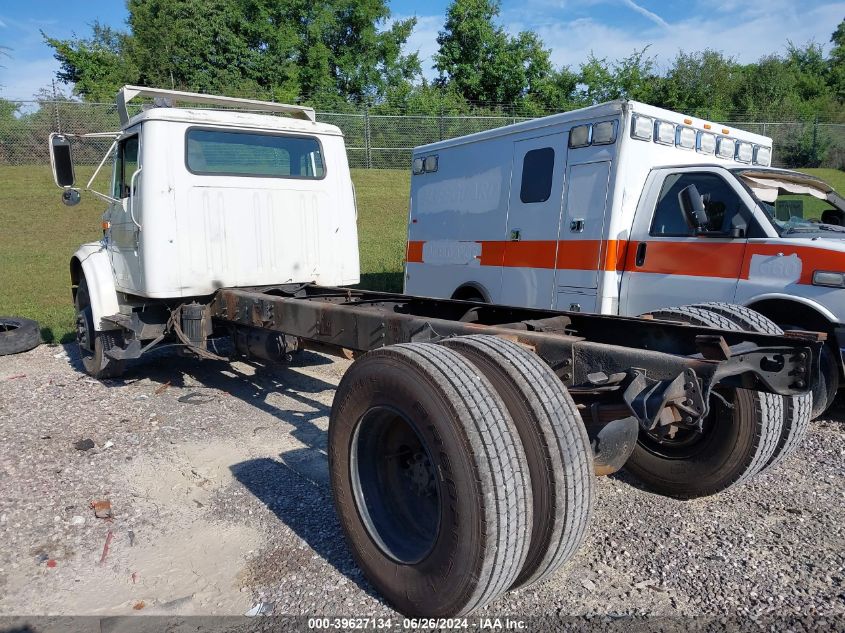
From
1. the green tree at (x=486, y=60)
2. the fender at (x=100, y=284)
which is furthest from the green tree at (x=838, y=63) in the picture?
the fender at (x=100, y=284)

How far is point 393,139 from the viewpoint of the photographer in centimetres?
2184

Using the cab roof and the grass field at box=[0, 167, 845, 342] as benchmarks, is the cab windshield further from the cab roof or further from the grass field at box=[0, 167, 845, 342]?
the grass field at box=[0, 167, 845, 342]

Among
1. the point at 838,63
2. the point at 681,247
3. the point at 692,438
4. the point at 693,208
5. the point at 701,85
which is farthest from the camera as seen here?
the point at 838,63

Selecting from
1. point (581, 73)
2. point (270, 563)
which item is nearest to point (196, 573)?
point (270, 563)

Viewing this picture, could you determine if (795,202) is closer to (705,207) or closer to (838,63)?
(705,207)

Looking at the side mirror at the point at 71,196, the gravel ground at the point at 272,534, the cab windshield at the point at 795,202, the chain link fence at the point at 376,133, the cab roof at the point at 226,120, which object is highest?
the chain link fence at the point at 376,133

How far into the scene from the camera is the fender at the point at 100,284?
20.5ft

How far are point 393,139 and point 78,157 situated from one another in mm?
10038

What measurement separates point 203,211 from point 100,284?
5.00 feet

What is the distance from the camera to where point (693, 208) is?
5.38 m

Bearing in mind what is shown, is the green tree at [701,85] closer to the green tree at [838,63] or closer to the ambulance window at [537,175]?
the green tree at [838,63]

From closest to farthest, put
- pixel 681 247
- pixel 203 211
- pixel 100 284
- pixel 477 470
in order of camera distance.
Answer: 1. pixel 477 470
2. pixel 681 247
3. pixel 203 211
4. pixel 100 284

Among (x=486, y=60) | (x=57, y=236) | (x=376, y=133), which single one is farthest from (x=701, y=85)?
(x=57, y=236)

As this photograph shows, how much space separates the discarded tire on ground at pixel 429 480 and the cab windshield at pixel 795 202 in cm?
395
